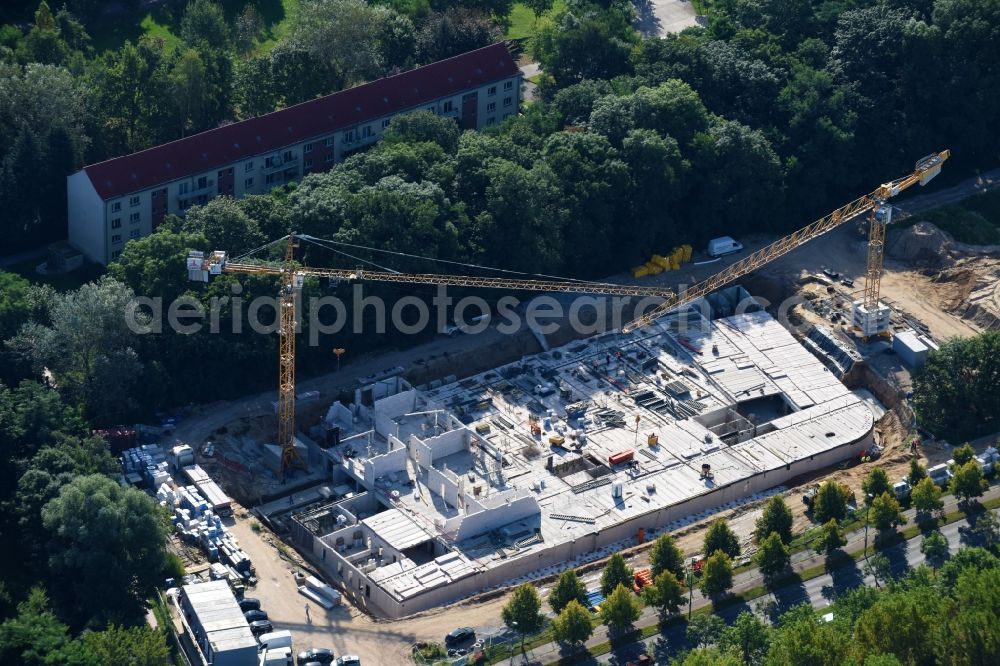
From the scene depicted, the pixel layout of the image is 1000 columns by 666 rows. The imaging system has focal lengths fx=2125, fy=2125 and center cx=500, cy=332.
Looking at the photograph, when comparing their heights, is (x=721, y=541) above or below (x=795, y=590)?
above

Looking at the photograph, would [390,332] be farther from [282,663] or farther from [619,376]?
A: [282,663]

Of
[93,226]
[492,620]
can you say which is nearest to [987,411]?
[492,620]

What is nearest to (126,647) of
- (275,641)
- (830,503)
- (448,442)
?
(275,641)

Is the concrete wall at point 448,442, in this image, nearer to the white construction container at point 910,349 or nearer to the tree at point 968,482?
the tree at point 968,482

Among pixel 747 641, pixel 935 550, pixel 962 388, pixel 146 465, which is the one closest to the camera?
pixel 747 641

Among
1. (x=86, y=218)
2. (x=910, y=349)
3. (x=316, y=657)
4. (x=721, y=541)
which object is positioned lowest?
(x=316, y=657)

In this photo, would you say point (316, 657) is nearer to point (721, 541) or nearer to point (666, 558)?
point (666, 558)

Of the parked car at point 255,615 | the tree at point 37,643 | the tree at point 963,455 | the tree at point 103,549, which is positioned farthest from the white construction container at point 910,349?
the tree at point 37,643

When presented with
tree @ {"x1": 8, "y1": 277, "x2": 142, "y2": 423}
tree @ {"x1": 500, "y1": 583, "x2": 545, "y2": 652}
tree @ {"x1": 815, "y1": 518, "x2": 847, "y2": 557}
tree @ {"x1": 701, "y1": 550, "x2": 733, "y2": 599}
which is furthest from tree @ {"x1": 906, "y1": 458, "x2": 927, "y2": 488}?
tree @ {"x1": 8, "y1": 277, "x2": 142, "y2": 423}
